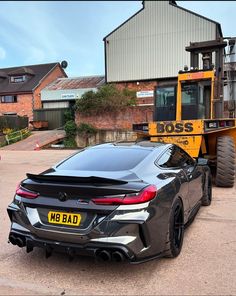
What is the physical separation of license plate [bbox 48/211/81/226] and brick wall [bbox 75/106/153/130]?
65.6 ft

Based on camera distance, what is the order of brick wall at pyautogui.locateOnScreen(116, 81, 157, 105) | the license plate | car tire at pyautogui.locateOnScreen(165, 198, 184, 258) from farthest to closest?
brick wall at pyautogui.locateOnScreen(116, 81, 157, 105), car tire at pyautogui.locateOnScreen(165, 198, 184, 258), the license plate

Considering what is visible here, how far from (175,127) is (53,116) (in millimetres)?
26099

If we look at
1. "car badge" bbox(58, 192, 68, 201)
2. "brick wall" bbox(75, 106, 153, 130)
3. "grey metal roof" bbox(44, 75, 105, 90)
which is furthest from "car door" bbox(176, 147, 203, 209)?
"grey metal roof" bbox(44, 75, 105, 90)

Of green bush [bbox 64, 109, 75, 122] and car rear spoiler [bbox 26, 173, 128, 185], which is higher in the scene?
green bush [bbox 64, 109, 75, 122]

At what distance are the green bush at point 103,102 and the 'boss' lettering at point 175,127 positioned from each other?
1592 centimetres

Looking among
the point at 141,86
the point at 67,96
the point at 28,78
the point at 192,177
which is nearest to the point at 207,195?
the point at 192,177

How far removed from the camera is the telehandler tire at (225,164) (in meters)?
8.24

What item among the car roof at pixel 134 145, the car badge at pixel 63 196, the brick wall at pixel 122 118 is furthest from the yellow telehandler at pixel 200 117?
the brick wall at pixel 122 118

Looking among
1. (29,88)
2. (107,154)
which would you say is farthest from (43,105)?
(107,154)

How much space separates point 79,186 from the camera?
357cm

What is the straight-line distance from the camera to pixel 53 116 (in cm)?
3338

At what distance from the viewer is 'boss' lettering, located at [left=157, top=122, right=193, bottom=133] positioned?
8359 mm

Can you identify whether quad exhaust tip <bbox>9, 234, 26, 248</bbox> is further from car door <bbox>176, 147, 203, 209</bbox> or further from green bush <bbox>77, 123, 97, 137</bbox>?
green bush <bbox>77, 123, 97, 137</bbox>

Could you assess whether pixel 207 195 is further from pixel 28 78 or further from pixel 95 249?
pixel 28 78
